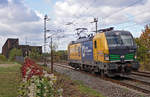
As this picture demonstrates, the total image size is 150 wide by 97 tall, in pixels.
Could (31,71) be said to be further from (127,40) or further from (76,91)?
(127,40)

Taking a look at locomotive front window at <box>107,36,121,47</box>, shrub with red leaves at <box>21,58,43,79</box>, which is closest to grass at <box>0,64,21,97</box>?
shrub with red leaves at <box>21,58,43,79</box>

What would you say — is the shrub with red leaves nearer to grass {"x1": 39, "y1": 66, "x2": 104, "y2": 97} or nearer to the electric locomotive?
grass {"x1": 39, "y1": 66, "x2": 104, "y2": 97}

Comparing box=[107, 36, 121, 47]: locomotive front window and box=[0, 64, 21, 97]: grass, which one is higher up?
box=[107, 36, 121, 47]: locomotive front window

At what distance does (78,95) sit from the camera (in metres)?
8.16

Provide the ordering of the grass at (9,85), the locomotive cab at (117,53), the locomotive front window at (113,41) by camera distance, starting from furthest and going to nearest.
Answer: the locomotive front window at (113,41) < the locomotive cab at (117,53) < the grass at (9,85)

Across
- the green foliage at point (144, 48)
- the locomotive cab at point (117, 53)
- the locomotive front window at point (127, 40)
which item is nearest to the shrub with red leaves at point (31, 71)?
the locomotive cab at point (117, 53)

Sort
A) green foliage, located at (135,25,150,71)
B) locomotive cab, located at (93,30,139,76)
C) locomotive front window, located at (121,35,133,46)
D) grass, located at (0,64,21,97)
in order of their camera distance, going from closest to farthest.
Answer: grass, located at (0,64,21,97)
locomotive cab, located at (93,30,139,76)
locomotive front window, located at (121,35,133,46)
green foliage, located at (135,25,150,71)

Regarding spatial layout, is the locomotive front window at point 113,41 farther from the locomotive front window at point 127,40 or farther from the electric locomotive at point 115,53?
the locomotive front window at point 127,40

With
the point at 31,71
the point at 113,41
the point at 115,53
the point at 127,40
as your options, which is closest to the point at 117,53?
the point at 115,53

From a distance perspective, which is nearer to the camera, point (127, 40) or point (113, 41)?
point (113, 41)

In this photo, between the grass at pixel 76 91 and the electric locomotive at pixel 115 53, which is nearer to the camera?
the grass at pixel 76 91

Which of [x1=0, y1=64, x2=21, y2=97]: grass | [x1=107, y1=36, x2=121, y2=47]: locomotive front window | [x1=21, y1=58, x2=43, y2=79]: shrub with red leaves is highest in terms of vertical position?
[x1=107, y1=36, x2=121, y2=47]: locomotive front window

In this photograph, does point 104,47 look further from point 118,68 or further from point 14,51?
point 14,51

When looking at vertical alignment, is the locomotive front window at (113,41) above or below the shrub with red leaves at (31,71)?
above
